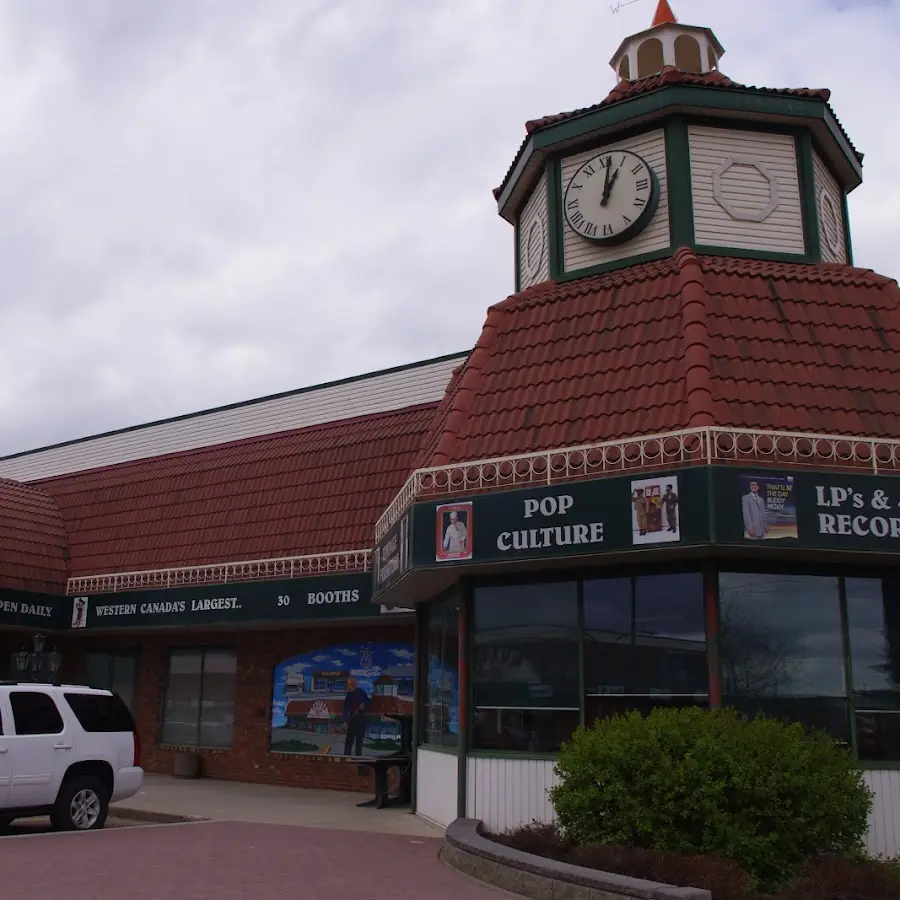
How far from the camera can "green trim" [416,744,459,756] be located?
43.0 ft

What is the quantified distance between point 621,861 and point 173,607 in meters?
13.1

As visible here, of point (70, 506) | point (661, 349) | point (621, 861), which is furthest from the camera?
point (70, 506)

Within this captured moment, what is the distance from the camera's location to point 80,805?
12.9 m

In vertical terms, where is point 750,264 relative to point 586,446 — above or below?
above

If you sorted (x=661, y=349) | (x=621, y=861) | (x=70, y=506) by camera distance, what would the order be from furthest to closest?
(x=70, y=506) < (x=661, y=349) < (x=621, y=861)

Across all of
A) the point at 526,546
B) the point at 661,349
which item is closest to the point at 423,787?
the point at 526,546

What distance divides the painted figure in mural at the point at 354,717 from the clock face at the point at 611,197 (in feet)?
29.4

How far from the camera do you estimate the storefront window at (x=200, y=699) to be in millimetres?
20547

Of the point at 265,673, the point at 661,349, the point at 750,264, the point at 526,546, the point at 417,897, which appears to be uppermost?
the point at 750,264

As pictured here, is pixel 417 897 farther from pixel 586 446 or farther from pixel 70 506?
pixel 70 506

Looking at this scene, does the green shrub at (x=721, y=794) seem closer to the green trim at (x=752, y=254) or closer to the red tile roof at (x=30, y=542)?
the green trim at (x=752, y=254)

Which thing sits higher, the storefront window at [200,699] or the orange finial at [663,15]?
the orange finial at [663,15]

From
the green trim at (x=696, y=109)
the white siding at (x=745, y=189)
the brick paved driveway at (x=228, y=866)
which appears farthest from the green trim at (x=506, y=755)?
the green trim at (x=696, y=109)

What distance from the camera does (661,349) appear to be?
1292 centimetres
